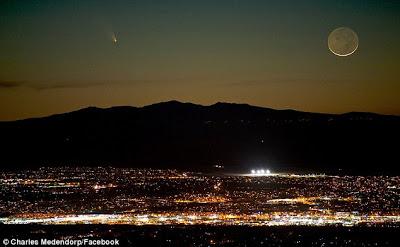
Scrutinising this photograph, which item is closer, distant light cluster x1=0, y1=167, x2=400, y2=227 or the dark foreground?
the dark foreground

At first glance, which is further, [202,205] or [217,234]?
[202,205]

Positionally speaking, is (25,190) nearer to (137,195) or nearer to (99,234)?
(137,195)

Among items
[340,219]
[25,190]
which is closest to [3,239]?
[340,219]

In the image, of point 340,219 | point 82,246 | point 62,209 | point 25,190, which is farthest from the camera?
point 25,190

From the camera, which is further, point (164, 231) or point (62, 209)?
point (62, 209)

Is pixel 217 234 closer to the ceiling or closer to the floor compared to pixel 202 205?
closer to the ceiling

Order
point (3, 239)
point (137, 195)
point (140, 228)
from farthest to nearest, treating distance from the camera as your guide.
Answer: point (137, 195) → point (140, 228) → point (3, 239)

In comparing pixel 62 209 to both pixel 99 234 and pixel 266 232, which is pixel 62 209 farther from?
pixel 266 232

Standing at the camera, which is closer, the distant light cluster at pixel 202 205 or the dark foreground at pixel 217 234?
the dark foreground at pixel 217 234
